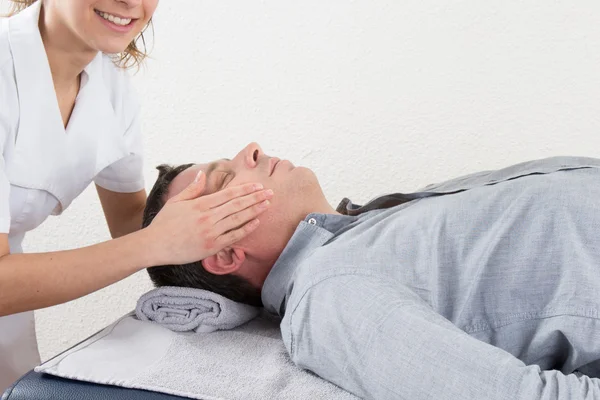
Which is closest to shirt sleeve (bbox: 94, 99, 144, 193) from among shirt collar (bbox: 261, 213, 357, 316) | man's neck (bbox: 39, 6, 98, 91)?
man's neck (bbox: 39, 6, 98, 91)

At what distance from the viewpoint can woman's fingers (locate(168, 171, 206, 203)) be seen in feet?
5.44

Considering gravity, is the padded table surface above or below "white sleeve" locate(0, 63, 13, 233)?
below

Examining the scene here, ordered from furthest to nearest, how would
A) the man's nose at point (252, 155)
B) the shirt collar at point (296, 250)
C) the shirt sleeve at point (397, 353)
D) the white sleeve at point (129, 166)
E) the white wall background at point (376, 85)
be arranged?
the white wall background at point (376, 85) → the white sleeve at point (129, 166) → the man's nose at point (252, 155) → the shirt collar at point (296, 250) → the shirt sleeve at point (397, 353)

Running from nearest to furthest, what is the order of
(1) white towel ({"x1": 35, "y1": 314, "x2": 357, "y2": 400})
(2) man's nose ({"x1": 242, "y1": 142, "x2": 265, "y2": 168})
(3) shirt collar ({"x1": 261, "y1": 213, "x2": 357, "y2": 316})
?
(1) white towel ({"x1": 35, "y1": 314, "x2": 357, "y2": 400})
(3) shirt collar ({"x1": 261, "y1": 213, "x2": 357, "y2": 316})
(2) man's nose ({"x1": 242, "y1": 142, "x2": 265, "y2": 168})

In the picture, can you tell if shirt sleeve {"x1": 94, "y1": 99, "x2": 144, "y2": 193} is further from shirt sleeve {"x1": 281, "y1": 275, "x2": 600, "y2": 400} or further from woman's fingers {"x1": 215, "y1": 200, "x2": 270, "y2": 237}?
shirt sleeve {"x1": 281, "y1": 275, "x2": 600, "y2": 400}

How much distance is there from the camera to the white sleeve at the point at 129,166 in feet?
6.55

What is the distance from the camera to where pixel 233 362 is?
1.51 meters

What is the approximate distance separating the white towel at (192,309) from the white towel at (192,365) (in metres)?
0.02

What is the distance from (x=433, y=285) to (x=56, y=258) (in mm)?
741

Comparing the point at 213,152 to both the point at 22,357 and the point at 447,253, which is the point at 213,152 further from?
the point at 447,253

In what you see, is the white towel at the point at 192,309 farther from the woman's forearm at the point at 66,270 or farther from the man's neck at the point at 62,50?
the man's neck at the point at 62,50

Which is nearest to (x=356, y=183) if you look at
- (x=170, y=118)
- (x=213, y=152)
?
(x=213, y=152)

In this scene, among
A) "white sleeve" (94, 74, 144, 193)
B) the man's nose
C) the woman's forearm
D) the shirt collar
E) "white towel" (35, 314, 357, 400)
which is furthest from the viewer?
"white sleeve" (94, 74, 144, 193)

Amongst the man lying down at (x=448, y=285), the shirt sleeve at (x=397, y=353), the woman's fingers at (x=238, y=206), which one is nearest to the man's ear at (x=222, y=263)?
the man lying down at (x=448, y=285)
